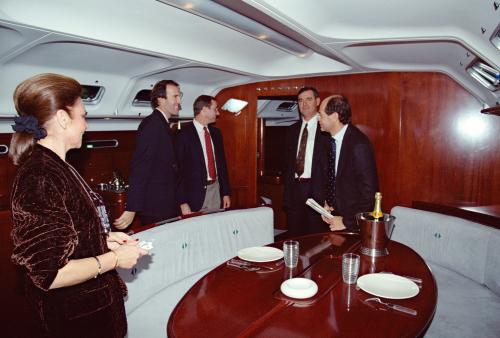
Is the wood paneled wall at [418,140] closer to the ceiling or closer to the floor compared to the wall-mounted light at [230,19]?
closer to the floor

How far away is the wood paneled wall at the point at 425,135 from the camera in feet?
12.5

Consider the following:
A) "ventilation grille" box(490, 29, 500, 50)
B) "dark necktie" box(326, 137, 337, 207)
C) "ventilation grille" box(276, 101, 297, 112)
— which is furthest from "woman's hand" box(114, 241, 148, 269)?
"ventilation grille" box(276, 101, 297, 112)

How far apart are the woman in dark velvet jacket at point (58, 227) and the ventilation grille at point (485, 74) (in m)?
2.89

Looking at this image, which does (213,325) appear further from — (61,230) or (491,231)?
(491,231)

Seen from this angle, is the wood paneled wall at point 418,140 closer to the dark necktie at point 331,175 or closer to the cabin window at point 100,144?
the cabin window at point 100,144

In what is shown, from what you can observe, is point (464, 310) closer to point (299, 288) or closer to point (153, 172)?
point (299, 288)

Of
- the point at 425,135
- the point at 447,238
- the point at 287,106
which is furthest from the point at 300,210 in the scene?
the point at 287,106

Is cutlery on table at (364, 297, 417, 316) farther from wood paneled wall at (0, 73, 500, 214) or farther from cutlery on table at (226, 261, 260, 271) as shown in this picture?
wood paneled wall at (0, 73, 500, 214)

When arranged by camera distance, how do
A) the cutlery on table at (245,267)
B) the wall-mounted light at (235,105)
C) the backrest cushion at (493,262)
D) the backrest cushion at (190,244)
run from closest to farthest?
the cutlery on table at (245,267)
the backrest cushion at (190,244)
the backrest cushion at (493,262)
the wall-mounted light at (235,105)

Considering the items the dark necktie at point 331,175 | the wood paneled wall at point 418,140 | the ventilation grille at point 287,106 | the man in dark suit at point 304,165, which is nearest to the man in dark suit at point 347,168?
the dark necktie at point 331,175

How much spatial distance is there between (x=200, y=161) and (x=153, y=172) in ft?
2.73

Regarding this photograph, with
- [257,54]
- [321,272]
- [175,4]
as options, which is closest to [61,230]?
[321,272]

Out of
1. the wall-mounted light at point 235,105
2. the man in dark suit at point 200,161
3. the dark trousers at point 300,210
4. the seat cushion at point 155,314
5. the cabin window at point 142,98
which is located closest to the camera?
the seat cushion at point 155,314

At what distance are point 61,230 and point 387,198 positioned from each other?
12.5 ft
